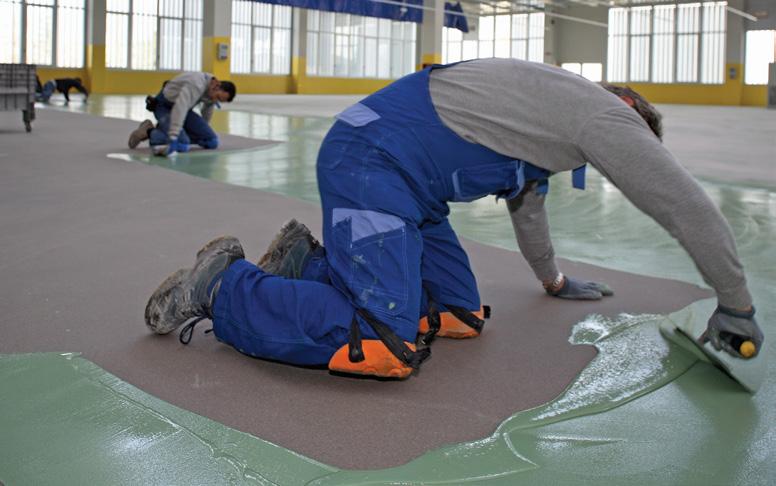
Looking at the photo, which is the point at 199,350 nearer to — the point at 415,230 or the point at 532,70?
the point at 415,230

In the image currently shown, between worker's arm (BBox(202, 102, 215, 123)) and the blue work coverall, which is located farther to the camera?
worker's arm (BBox(202, 102, 215, 123))

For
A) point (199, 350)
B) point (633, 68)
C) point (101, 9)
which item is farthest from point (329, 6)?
point (199, 350)

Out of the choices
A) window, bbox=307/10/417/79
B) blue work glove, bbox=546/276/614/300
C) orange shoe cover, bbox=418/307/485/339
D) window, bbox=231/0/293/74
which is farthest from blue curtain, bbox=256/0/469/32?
orange shoe cover, bbox=418/307/485/339

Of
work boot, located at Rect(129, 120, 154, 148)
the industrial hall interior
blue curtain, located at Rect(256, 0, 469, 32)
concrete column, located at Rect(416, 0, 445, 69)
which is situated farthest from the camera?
concrete column, located at Rect(416, 0, 445, 69)

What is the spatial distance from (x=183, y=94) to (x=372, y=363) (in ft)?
21.7

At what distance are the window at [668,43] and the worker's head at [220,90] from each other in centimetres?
2889

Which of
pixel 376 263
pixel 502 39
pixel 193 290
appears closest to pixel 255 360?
pixel 193 290

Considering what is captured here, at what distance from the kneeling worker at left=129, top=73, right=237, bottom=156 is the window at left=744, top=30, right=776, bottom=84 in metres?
28.6

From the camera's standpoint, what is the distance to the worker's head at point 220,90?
8.25 m

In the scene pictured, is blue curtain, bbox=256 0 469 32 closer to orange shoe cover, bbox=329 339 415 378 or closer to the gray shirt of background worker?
the gray shirt of background worker

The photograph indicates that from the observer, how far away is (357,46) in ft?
117

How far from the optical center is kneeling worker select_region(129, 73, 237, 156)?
820 centimetres

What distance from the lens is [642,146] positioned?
2045mm

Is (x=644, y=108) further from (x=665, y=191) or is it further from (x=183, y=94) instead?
(x=183, y=94)
